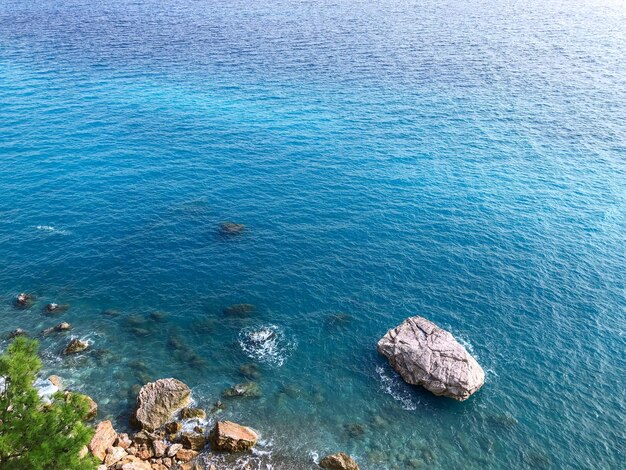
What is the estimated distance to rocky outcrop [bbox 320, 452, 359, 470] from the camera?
51125 mm

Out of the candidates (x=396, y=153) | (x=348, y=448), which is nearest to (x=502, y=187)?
(x=396, y=153)

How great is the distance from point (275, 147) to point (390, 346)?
65160 mm

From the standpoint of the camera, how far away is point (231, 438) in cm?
5234

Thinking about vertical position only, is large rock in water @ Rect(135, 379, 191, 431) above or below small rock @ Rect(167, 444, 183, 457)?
below

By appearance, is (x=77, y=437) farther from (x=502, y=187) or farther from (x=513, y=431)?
(x=502, y=187)

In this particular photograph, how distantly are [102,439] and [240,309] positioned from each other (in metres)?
25.8

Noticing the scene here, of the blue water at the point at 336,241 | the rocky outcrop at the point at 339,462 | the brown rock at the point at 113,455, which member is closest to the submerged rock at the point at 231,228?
the blue water at the point at 336,241

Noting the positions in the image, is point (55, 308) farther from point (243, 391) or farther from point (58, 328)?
point (243, 391)

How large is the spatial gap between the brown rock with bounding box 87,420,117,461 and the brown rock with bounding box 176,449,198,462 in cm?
722

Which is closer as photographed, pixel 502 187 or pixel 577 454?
pixel 577 454

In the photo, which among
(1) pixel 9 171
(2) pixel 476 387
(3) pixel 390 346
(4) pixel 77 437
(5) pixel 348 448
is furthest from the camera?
(1) pixel 9 171

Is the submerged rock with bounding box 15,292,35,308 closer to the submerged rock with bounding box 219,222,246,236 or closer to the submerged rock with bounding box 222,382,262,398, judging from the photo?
the submerged rock with bounding box 219,222,246,236

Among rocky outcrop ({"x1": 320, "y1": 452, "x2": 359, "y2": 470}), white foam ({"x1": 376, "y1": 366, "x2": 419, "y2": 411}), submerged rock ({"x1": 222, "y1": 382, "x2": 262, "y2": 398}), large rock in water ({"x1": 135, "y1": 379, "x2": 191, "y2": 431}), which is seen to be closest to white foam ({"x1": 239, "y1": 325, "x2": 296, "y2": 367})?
submerged rock ({"x1": 222, "y1": 382, "x2": 262, "y2": 398})

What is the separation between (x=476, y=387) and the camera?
5956 cm
